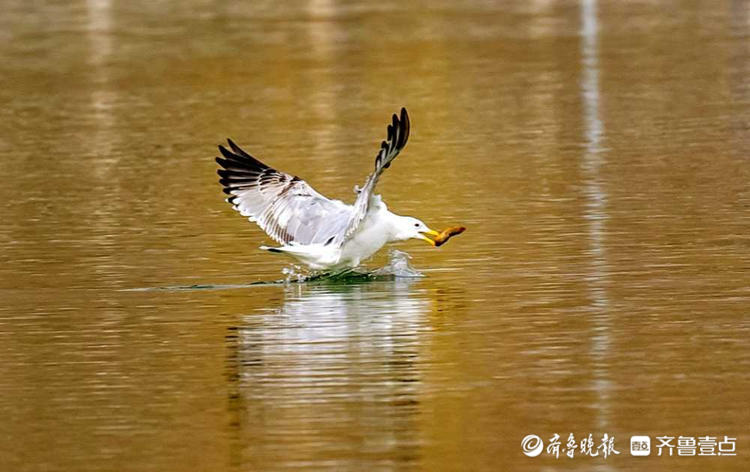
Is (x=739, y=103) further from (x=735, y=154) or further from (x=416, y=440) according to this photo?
(x=416, y=440)

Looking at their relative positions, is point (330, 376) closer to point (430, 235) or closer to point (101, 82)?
point (430, 235)

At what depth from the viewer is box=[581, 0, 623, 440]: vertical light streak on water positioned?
35.7 feet

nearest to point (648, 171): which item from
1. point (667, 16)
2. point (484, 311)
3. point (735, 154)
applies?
point (735, 154)

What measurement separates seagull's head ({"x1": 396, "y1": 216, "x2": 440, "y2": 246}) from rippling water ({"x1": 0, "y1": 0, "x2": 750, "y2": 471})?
0.36 m

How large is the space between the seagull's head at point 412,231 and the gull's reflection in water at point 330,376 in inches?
14.1

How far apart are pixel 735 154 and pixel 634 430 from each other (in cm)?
1130

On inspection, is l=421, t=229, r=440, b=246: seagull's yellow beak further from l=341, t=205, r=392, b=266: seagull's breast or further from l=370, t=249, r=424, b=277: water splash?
l=370, t=249, r=424, b=277: water splash

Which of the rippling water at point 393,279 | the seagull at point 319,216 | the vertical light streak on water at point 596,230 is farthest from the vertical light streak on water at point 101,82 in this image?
the seagull at point 319,216

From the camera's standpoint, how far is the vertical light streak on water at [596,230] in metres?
10.9

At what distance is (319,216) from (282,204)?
0.40m

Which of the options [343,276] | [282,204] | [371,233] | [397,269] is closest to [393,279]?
[397,269]

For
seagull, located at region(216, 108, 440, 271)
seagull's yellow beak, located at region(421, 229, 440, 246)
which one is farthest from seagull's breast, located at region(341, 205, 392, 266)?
seagull's yellow beak, located at region(421, 229, 440, 246)

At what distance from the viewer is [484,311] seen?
1292 centimetres

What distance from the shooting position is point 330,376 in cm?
1110
